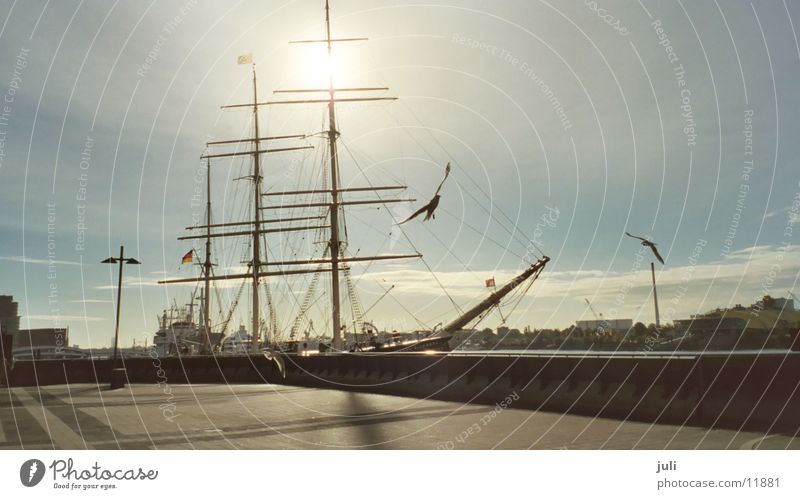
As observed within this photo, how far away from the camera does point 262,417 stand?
57.3 feet

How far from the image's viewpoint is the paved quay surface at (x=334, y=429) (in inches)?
484

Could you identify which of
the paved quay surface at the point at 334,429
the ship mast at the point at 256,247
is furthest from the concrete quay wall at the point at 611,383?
the ship mast at the point at 256,247

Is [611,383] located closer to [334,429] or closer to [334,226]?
[334,429]

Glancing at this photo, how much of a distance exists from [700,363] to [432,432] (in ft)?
22.7

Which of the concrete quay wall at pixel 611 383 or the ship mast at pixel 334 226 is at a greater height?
the ship mast at pixel 334 226

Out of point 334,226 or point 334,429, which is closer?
point 334,429

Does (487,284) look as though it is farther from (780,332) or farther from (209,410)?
(780,332)

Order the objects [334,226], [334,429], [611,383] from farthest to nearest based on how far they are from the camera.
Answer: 1. [334,226]
2. [611,383]
3. [334,429]

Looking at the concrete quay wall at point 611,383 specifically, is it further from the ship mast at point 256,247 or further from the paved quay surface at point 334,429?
the ship mast at point 256,247

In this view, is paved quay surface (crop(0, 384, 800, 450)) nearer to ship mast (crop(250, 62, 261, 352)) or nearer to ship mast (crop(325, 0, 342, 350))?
ship mast (crop(325, 0, 342, 350))

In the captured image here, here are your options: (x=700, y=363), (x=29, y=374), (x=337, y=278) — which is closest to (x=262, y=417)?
(x=700, y=363)

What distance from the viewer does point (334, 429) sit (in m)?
15.0

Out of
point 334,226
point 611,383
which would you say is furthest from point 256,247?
point 611,383

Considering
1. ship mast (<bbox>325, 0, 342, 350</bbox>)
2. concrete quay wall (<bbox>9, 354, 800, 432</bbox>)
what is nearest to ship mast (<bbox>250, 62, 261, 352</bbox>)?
ship mast (<bbox>325, 0, 342, 350</bbox>)
